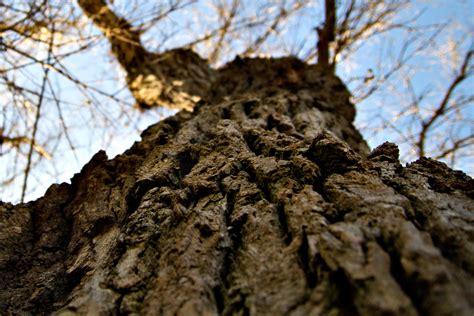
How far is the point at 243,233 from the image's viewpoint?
134 cm

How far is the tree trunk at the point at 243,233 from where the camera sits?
3.10 ft

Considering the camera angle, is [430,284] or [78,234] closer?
[430,284]

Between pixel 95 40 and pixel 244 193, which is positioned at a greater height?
pixel 95 40

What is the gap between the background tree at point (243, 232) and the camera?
37.3 inches

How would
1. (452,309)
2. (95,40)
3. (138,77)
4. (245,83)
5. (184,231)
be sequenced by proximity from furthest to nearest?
(138,77), (245,83), (95,40), (184,231), (452,309)

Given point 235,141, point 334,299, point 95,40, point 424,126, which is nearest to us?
point 334,299

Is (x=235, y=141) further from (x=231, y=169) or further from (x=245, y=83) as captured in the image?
(x=245, y=83)

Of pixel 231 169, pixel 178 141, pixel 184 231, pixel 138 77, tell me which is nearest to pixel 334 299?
pixel 184 231

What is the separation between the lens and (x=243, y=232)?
1.34m

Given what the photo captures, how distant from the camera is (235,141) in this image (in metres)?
2.03

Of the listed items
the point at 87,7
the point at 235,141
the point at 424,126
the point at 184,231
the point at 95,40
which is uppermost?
the point at 87,7

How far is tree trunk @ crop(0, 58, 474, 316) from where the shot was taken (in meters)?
0.94

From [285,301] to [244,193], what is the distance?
61 centimetres

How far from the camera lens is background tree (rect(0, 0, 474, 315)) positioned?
0.95m
